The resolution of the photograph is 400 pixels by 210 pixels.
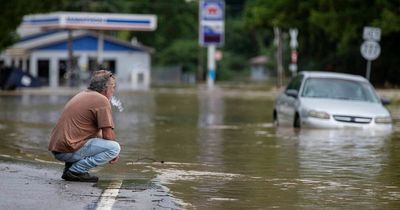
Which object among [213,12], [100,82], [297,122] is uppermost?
[213,12]

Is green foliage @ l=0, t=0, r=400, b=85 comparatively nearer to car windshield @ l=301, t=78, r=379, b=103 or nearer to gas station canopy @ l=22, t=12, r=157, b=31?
gas station canopy @ l=22, t=12, r=157, b=31

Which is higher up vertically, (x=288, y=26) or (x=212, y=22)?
(x=212, y=22)

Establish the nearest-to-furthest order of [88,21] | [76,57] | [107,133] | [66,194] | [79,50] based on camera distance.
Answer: [66,194], [107,133], [88,21], [76,57], [79,50]

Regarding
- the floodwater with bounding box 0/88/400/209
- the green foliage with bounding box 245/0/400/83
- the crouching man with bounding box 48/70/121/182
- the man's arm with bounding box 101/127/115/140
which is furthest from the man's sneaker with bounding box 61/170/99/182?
the green foliage with bounding box 245/0/400/83

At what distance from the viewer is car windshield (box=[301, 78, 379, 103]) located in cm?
2042

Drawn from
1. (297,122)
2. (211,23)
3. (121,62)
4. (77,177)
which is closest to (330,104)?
(297,122)

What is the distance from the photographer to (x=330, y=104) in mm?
19516

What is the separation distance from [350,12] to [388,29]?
360cm

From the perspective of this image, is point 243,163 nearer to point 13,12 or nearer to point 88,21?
point 13,12

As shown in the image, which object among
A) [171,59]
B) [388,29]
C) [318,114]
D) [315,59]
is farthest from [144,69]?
[318,114]

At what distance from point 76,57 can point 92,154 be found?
189ft

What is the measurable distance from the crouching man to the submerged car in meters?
9.28

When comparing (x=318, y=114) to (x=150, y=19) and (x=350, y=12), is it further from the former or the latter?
(x=150, y=19)

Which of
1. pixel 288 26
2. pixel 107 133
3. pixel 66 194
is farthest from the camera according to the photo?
pixel 288 26
